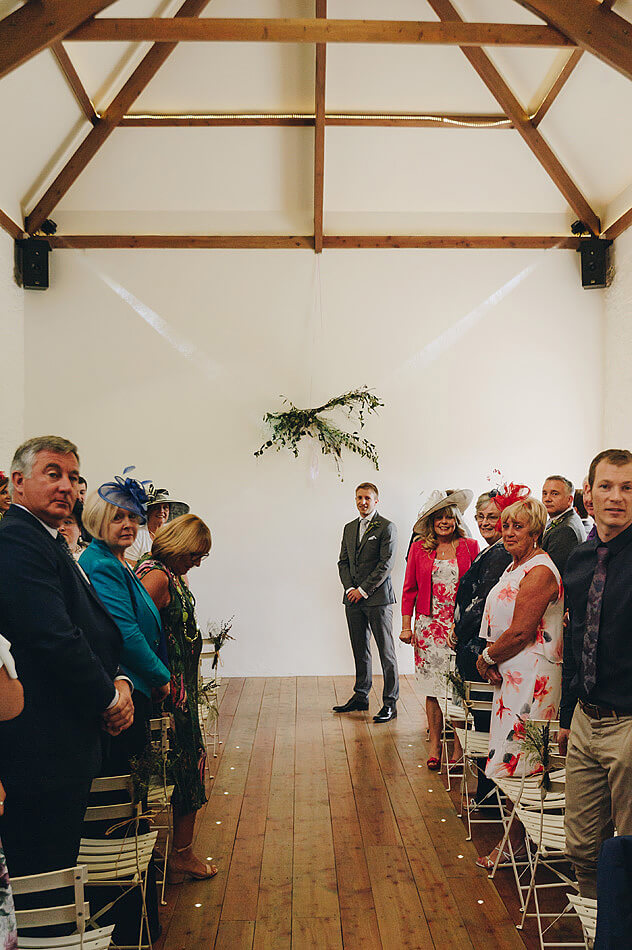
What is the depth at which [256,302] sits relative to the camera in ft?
26.7

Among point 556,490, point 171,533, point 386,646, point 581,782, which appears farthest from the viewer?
point 386,646

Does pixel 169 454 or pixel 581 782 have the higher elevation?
pixel 169 454

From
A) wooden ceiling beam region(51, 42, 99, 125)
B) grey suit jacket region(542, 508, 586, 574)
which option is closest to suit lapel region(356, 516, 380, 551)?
grey suit jacket region(542, 508, 586, 574)

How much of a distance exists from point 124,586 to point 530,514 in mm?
1698

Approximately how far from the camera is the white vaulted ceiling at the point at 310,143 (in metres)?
6.82

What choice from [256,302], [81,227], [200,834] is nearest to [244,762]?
[200,834]

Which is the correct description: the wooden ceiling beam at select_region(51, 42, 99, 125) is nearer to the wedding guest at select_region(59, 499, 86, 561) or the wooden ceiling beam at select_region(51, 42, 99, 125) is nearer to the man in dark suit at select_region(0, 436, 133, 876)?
the wedding guest at select_region(59, 499, 86, 561)

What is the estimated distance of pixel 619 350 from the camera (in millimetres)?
A: 7895

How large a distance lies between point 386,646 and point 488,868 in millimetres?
2933

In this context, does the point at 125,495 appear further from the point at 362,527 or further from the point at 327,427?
the point at 327,427

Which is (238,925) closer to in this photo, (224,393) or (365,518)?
(365,518)

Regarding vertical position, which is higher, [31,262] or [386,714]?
[31,262]

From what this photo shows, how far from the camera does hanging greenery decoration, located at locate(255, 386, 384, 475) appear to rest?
8.00 metres

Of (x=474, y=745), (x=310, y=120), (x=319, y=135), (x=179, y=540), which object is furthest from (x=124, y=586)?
(x=310, y=120)
